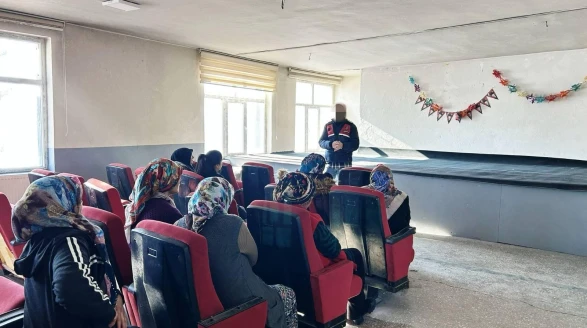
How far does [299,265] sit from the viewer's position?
198 centimetres

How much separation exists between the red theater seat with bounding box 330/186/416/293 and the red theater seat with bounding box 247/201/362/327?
51 cm

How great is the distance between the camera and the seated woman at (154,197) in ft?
6.86

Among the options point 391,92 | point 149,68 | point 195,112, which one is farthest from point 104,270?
point 391,92

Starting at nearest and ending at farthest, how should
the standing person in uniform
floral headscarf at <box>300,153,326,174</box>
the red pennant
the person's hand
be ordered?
1. the person's hand
2. floral headscarf at <box>300,153,326,174</box>
3. the standing person in uniform
4. the red pennant

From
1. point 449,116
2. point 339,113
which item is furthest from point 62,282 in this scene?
point 449,116

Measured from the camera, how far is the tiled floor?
2.59m

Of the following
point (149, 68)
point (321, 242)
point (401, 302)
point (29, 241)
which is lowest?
point (401, 302)

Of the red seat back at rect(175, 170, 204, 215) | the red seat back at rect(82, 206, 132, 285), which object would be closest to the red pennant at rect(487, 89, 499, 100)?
the red seat back at rect(175, 170, 204, 215)

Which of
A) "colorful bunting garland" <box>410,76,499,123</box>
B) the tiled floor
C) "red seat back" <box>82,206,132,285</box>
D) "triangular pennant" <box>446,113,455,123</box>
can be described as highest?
"colorful bunting garland" <box>410,76,499,123</box>

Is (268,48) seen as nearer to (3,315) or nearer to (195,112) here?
(195,112)

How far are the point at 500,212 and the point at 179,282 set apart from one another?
3.92 m

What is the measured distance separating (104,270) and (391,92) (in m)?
8.12

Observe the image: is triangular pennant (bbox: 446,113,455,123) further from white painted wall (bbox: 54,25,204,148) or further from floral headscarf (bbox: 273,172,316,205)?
floral headscarf (bbox: 273,172,316,205)

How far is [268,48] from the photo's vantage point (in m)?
6.60
